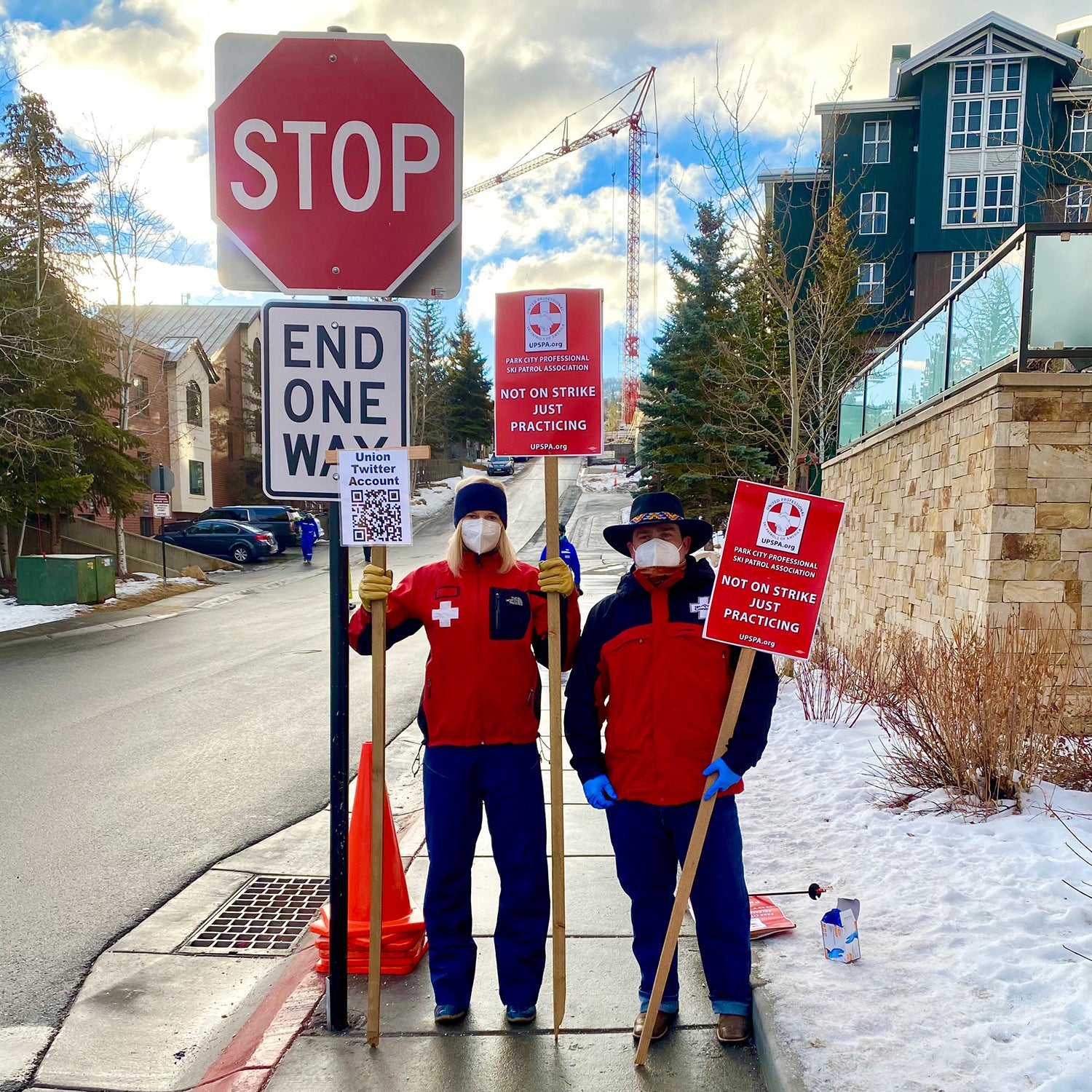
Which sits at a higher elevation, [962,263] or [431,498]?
[962,263]

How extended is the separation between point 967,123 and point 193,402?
33945mm

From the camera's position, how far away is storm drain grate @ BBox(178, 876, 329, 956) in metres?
4.43

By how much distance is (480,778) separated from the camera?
3471mm

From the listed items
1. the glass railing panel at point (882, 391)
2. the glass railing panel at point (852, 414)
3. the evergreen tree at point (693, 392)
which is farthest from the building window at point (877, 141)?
the glass railing panel at point (882, 391)

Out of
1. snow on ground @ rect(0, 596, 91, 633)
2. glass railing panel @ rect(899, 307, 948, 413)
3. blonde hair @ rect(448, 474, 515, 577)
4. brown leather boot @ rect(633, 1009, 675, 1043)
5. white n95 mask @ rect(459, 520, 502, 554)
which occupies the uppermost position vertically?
glass railing panel @ rect(899, 307, 948, 413)

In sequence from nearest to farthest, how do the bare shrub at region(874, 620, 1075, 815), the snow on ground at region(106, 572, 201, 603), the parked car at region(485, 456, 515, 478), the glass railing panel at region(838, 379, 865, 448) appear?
the bare shrub at region(874, 620, 1075, 815) < the glass railing panel at region(838, 379, 865, 448) < the snow on ground at region(106, 572, 201, 603) < the parked car at region(485, 456, 515, 478)

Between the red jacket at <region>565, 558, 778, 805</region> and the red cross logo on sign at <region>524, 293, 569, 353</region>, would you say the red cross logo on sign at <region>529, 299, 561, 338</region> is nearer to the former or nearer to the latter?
the red cross logo on sign at <region>524, 293, 569, 353</region>

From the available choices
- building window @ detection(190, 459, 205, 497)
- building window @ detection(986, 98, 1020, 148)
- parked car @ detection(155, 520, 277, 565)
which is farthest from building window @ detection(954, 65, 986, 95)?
building window @ detection(190, 459, 205, 497)

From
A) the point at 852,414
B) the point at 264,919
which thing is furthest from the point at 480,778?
the point at 852,414

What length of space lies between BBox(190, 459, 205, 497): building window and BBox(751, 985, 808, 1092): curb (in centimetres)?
3990

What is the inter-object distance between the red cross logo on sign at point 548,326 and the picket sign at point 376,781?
3.78 feet

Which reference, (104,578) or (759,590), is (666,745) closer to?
(759,590)

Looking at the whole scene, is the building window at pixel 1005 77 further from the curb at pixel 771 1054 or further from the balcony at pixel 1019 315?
the curb at pixel 771 1054

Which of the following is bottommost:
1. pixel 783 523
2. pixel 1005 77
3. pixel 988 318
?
pixel 783 523
